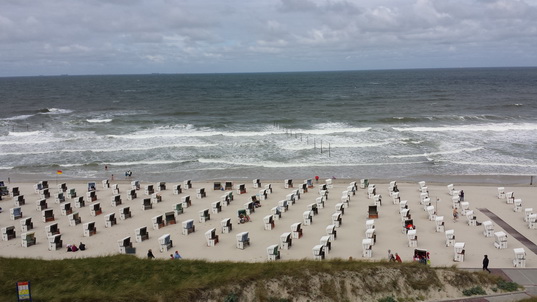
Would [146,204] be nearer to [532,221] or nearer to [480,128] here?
[532,221]

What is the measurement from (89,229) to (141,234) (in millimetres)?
2717

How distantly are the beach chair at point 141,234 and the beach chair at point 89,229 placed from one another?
2.32 metres

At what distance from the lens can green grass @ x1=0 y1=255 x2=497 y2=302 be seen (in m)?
12.8

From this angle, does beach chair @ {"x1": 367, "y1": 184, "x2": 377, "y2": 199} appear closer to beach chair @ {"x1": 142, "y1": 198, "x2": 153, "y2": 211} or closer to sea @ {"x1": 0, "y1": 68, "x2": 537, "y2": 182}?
sea @ {"x1": 0, "y1": 68, "x2": 537, "y2": 182}

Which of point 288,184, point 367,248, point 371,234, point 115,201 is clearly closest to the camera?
Result: point 367,248

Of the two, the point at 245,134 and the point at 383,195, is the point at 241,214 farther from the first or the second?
the point at 245,134

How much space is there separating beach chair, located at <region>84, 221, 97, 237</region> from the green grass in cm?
556

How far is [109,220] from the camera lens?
22375 mm

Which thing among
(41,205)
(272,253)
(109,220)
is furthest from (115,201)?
(272,253)

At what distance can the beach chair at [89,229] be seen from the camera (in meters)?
21.0

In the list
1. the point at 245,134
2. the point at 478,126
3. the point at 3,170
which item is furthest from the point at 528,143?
the point at 3,170

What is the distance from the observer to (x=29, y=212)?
24750mm

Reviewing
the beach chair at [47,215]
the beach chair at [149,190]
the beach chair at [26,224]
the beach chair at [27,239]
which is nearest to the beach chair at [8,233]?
the beach chair at [26,224]

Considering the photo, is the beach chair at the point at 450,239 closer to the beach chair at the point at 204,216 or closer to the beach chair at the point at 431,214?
the beach chair at the point at 431,214
